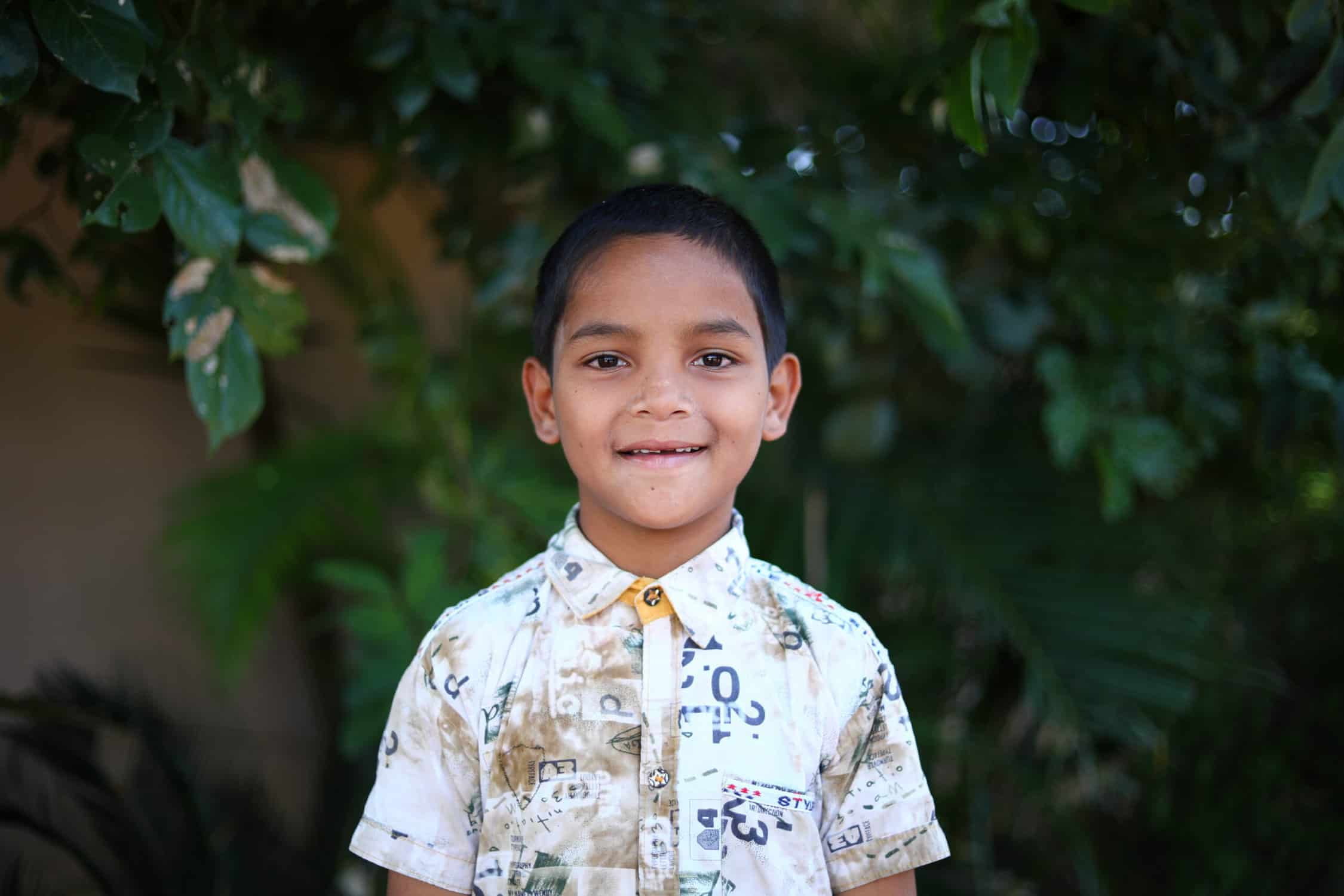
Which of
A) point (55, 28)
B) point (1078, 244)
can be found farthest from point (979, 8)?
point (1078, 244)

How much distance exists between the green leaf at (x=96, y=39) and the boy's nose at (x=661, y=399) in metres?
0.62

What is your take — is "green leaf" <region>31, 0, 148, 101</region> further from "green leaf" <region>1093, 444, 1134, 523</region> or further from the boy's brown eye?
"green leaf" <region>1093, 444, 1134, 523</region>

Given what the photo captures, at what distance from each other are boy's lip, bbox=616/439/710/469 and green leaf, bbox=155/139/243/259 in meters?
0.54

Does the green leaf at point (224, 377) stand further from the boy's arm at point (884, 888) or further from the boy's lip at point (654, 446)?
the boy's arm at point (884, 888)

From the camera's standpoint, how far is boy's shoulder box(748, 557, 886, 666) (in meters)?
1.31

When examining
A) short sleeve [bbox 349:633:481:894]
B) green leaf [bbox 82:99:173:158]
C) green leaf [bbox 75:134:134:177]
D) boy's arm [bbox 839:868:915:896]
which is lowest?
boy's arm [bbox 839:868:915:896]

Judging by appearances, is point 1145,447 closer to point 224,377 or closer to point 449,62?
point 449,62

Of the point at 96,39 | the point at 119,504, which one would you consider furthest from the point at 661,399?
the point at 119,504

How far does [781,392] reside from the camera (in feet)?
4.90

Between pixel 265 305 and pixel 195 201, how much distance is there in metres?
0.16

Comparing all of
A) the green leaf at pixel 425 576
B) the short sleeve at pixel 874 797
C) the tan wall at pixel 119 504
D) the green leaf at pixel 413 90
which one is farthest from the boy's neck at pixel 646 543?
the tan wall at pixel 119 504

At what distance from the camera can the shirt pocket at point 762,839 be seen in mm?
1232

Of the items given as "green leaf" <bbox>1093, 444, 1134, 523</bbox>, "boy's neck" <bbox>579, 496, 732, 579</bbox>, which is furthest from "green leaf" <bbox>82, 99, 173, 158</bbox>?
"green leaf" <bbox>1093, 444, 1134, 523</bbox>

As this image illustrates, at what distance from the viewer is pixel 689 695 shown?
126 centimetres
